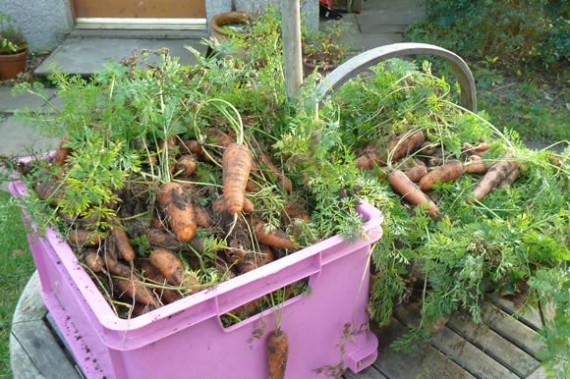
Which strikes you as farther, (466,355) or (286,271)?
(466,355)

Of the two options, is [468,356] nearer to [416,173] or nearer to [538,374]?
[538,374]

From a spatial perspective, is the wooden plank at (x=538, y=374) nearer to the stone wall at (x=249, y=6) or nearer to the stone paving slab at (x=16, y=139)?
the stone paving slab at (x=16, y=139)

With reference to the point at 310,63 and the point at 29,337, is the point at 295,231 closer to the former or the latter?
the point at 29,337

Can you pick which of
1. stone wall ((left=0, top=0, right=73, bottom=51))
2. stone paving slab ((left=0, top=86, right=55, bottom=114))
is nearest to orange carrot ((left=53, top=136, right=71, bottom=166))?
stone paving slab ((left=0, top=86, right=55, bottom=114))

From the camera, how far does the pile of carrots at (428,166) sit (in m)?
1.84

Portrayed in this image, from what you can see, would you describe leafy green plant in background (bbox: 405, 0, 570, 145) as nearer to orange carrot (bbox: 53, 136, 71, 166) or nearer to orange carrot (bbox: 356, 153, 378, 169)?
orange carrot (bbox: 356, 153, 378, 169)

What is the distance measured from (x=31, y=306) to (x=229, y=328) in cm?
80

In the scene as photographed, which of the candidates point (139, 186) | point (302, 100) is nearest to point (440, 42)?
point (302, 100)

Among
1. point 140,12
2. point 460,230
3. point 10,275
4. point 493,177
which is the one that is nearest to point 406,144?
point 493,177

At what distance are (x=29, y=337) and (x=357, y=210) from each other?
977 mm

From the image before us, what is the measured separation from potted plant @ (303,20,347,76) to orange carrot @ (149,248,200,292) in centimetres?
268

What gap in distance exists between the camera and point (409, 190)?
5.94 feet

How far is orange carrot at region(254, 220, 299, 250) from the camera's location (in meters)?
1.47

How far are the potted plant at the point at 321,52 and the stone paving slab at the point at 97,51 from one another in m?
0.88
